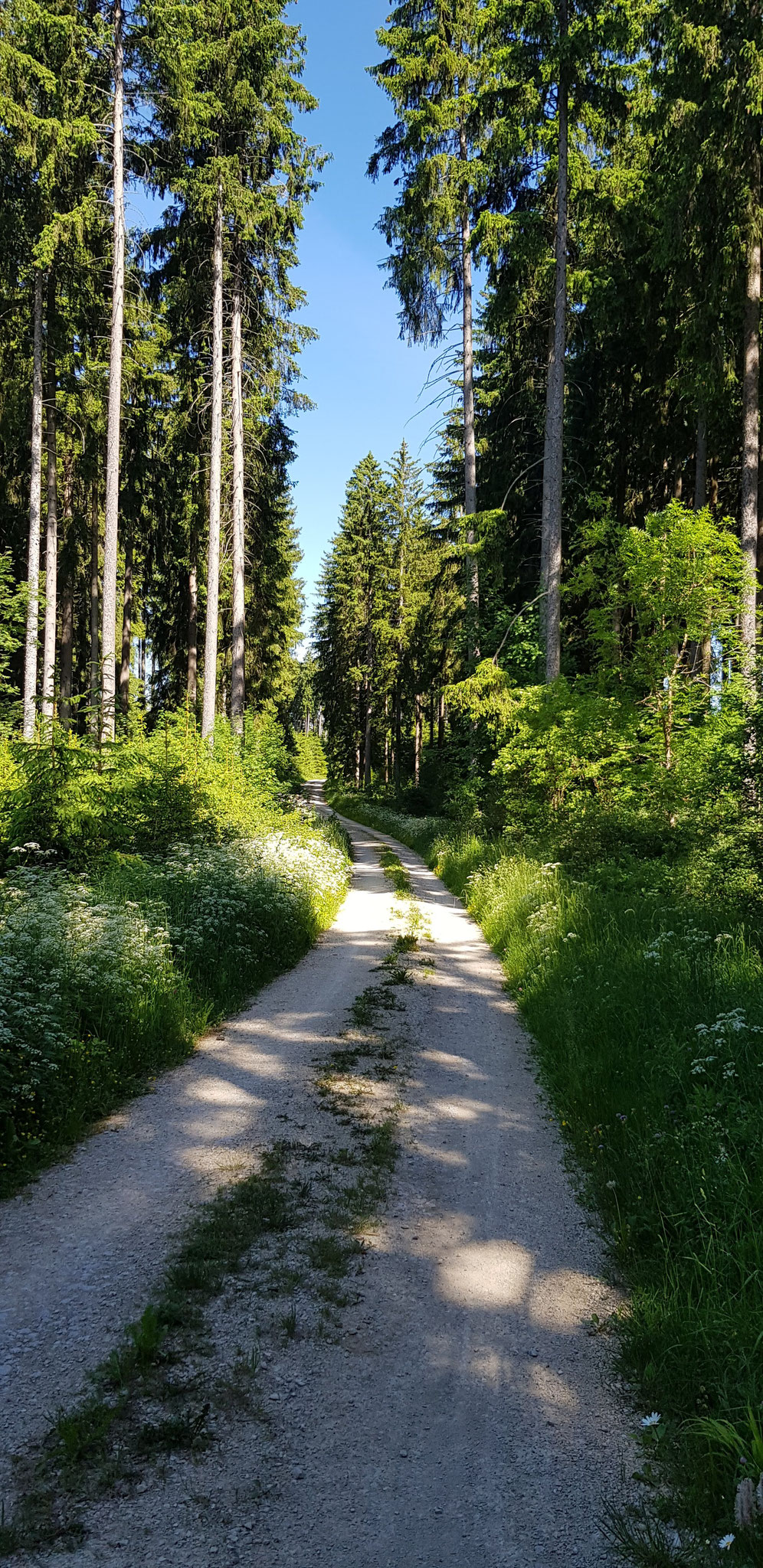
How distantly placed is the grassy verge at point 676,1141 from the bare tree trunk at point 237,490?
12286 millimetres

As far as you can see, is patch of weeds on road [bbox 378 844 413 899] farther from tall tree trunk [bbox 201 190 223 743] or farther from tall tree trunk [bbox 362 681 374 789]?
tall tree trunk [bbox 362 681 374 789]

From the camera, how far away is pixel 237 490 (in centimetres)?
1855

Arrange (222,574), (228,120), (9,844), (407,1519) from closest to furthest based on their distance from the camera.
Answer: (407,1519) → (9,844) → (228,120) → (222,574)

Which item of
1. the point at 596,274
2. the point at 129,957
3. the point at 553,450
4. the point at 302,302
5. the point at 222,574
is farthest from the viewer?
the point at 222,574

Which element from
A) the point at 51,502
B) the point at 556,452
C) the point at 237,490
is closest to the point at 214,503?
the point at 237,490

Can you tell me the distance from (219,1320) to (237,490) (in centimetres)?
1817

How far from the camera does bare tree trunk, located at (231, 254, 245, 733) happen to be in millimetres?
18547

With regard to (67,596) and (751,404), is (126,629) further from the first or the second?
(751,404)

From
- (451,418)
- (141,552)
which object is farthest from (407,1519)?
(451,418)

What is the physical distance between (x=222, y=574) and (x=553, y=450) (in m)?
13.7

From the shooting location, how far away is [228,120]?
692 inches

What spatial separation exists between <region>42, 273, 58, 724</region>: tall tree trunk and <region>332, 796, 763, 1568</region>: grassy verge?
15.6 meters

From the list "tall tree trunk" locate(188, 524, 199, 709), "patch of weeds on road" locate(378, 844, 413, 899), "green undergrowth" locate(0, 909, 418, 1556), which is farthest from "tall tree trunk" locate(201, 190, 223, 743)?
"green undergrowth" locate(0, 909, 418, 1556)

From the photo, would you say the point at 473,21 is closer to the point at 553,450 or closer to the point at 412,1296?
the point at 553,450
